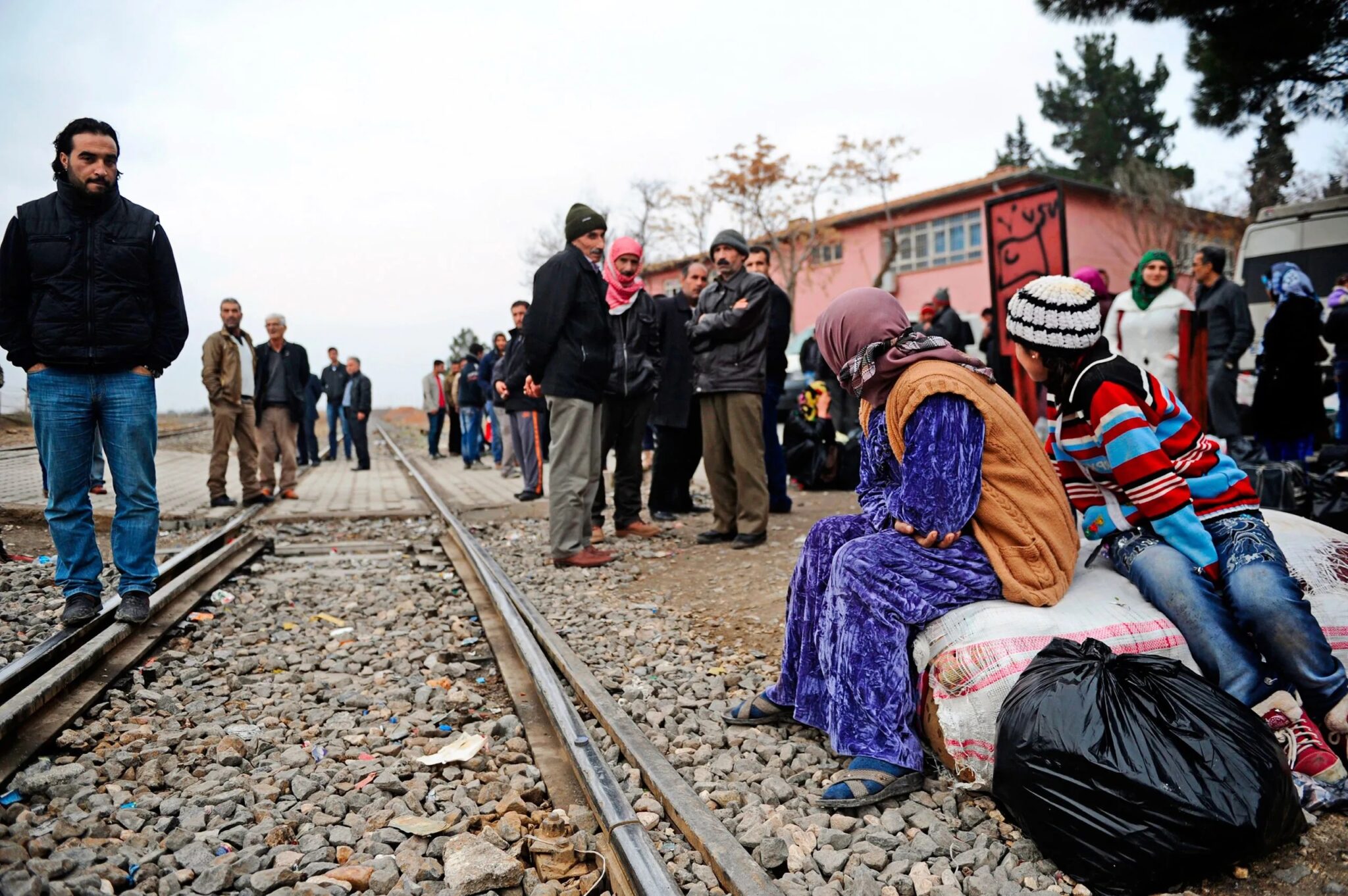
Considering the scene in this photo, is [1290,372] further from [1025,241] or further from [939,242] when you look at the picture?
[939,242]

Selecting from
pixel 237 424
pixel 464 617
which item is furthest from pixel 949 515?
pixel 237 424

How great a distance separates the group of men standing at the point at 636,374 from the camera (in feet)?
19.9

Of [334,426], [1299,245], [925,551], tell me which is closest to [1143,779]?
[925,551]

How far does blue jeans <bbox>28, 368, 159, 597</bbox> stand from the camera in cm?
Result: 430

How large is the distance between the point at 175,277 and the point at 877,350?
12.0 ft

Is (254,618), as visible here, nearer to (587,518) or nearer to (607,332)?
(587,518)

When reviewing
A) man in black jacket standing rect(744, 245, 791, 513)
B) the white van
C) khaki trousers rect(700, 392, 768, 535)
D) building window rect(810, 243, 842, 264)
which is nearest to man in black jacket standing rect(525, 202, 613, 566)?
khaki trousers rect(700, 392, 768, 535)

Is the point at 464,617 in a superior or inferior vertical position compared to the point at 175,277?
inferior

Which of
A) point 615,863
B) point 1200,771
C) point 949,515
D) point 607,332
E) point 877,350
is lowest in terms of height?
point 615,863

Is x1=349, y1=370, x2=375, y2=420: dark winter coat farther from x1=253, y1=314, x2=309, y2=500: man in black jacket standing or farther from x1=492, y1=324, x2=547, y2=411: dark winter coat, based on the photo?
x1=492, y1=324, x2=547, y2=411: dark winter coat

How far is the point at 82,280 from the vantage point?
4281 mm

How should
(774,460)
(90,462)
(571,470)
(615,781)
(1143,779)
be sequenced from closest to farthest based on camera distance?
(1143,779)
(615,781)
(90,462)
(571,470)
(774,460)

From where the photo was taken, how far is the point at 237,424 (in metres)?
9.84

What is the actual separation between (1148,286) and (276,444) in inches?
383
